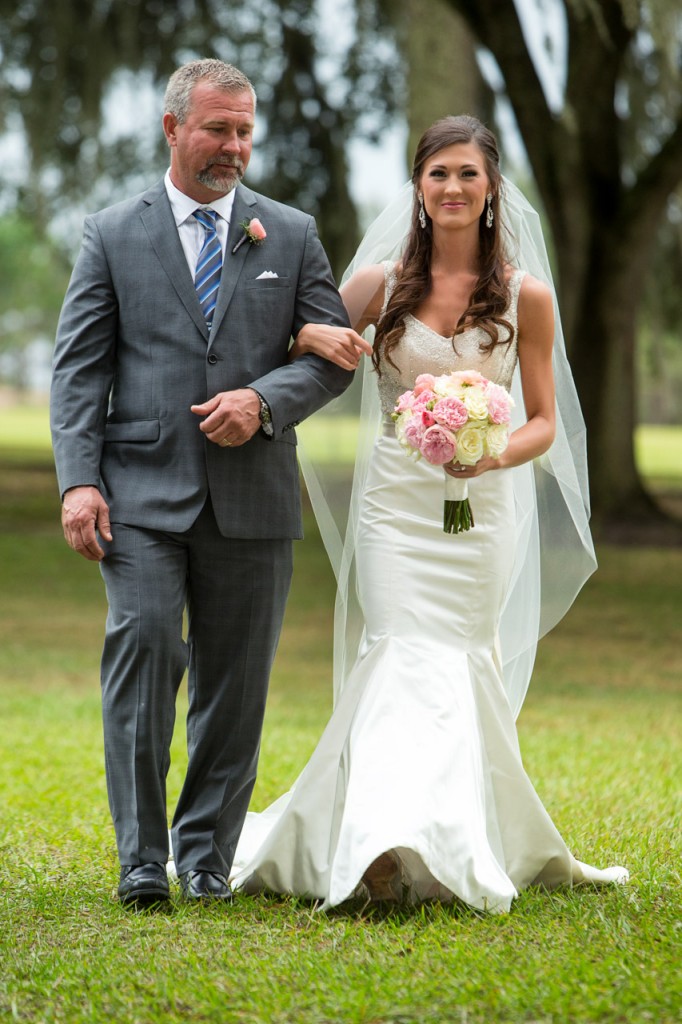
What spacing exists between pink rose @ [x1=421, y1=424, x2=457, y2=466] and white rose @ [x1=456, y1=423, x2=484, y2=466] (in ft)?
0.06

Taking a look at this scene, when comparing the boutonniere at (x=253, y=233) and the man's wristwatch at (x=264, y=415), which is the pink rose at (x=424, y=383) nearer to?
the man's wristwatch at (x=264, y=415)

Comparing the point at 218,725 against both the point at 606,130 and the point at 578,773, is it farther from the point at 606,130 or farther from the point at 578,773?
the point at 606,130

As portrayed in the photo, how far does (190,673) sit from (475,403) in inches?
45.0

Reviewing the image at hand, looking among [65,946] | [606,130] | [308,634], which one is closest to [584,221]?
[606,130]

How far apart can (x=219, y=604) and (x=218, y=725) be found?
0.35 meters

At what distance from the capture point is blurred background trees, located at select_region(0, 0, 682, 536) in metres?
11.8

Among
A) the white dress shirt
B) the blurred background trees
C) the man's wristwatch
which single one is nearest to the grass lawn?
the man's wristwatch

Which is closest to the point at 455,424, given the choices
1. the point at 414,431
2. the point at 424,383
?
the point at 414,431

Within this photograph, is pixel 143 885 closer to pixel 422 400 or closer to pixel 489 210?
pixel 422 400

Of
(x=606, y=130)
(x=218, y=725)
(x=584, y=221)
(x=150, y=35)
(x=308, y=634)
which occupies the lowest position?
(x=308, y=634)

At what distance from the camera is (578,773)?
20.0ft

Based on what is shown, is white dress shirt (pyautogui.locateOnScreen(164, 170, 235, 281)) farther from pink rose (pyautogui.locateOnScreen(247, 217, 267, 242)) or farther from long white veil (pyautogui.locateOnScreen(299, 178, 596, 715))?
long white veil (pyautogui.locateOnScreen(299, 178, 596, 715))

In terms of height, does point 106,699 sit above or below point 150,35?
below

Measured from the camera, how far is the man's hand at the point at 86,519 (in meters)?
3.74
